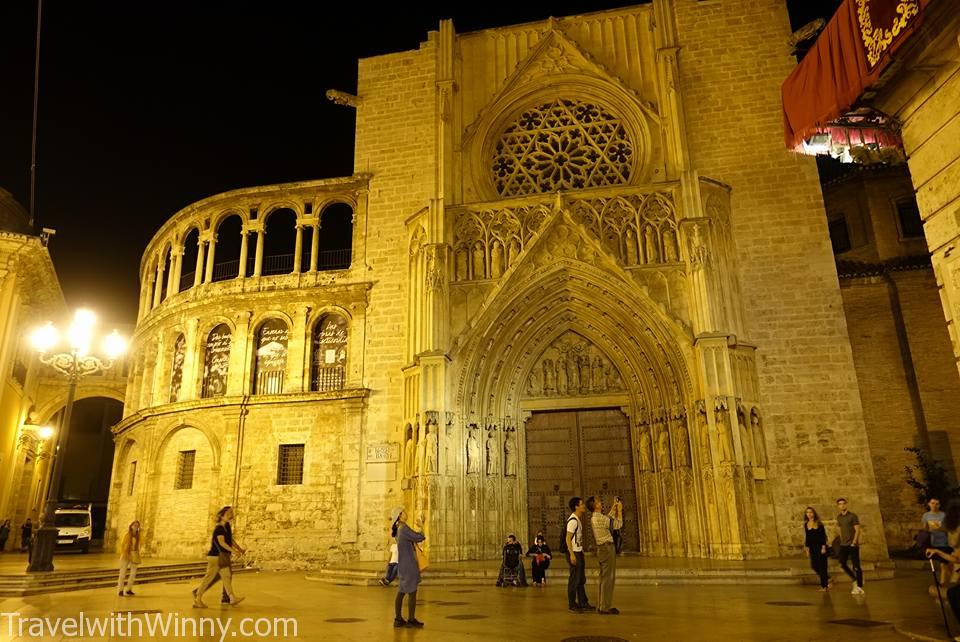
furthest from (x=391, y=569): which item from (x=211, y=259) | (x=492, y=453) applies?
(x=211, y=259)

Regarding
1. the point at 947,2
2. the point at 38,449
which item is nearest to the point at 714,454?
the point at 947,2

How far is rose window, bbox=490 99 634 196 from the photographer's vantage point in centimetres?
1977

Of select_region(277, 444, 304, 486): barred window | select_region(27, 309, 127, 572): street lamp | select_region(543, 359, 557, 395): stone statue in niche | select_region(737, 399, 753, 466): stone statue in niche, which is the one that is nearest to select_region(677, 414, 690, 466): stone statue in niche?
select_region(737, 399, 753, 466): stone statue in niche

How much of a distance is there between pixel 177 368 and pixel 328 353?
545cm

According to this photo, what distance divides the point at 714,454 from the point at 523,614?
7852mm

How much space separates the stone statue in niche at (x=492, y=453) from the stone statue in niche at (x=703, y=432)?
16.7ft

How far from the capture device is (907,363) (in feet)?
63.7

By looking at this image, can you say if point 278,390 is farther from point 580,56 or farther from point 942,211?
point 942,211

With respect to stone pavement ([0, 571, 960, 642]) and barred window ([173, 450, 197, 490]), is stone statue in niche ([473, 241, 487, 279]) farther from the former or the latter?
barred window ([173, 450, 197, 490])

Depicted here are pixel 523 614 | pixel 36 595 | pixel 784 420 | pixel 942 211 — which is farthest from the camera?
pixel 784 420

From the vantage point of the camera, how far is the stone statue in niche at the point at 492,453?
17156mm

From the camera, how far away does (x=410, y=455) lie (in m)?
16.8

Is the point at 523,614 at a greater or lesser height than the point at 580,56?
lesser

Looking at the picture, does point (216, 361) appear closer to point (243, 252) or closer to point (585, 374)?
point (243, 252)
